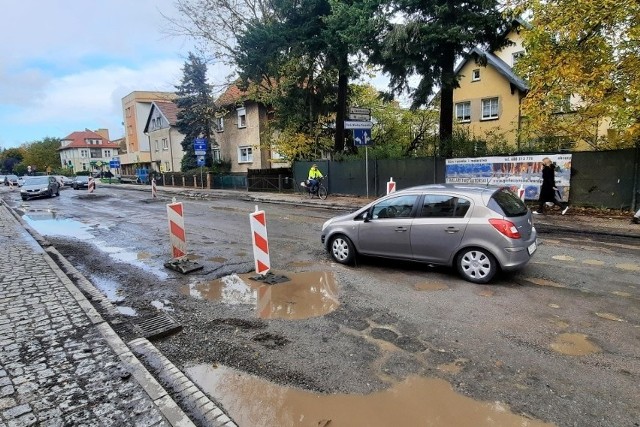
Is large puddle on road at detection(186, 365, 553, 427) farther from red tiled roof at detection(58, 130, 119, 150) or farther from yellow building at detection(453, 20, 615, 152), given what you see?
red tiled roof at detection(58, 130, 119, 150)

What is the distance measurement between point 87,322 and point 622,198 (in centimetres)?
1439

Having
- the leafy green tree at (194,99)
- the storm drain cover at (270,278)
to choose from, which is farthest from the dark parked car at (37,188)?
the storm drain cover at (270,278)

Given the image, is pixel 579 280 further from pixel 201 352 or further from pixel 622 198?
pixel 622 198

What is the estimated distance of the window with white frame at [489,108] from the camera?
28.5m

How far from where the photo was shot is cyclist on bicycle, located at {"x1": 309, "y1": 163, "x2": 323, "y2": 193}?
20094 millimetres

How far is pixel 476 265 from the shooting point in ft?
19.9

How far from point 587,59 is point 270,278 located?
10.7m

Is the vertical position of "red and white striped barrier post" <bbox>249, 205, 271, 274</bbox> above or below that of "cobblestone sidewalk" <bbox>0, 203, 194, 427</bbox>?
above

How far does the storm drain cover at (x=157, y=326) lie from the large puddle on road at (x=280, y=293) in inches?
35.8

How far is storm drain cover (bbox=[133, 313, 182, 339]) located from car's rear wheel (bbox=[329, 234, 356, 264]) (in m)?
3.38

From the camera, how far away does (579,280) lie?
6.10 m

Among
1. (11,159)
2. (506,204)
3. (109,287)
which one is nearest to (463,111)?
(506,204)

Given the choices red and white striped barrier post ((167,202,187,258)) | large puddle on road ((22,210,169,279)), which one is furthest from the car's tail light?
large puddle on road ((22,210,169,279))

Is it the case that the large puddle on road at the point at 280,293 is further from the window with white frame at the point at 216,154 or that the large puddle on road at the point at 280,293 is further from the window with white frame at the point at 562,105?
the window with white frame at the point at 216,154
